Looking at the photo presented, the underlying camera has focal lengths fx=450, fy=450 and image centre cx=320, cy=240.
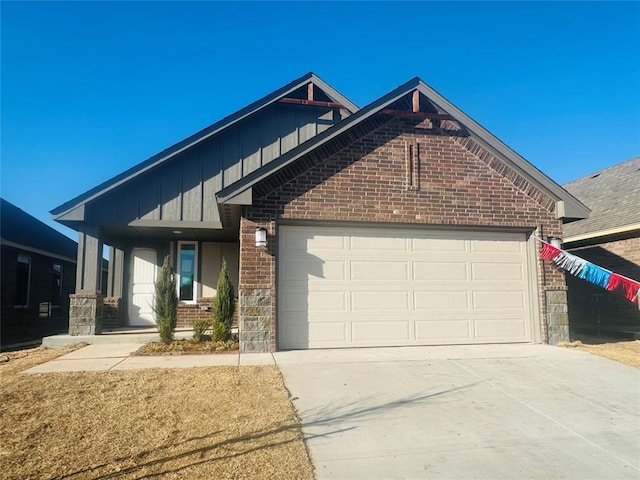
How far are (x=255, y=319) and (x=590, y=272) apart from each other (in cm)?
656

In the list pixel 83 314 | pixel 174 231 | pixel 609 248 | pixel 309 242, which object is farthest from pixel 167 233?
pixel 609 248

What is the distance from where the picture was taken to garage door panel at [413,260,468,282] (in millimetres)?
8992

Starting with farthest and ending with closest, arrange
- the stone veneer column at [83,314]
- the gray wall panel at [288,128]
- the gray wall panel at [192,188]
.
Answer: the gray wall panel at [288,128] < the gray wall panel at [192,188] < the stone veneer column at [83,314]

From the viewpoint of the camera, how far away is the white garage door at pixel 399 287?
8.50 m

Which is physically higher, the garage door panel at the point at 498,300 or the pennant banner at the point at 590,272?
the pennant banner at the point at 590,272

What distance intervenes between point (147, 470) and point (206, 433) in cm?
78

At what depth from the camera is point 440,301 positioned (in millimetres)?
8977

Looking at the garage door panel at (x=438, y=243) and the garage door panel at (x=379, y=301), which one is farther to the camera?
the garage door panel at (x=438, y=243)

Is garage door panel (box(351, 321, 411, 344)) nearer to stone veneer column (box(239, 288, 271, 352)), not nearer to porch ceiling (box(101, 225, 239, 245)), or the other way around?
stone veneer column (box(239, 288, 271, 352))

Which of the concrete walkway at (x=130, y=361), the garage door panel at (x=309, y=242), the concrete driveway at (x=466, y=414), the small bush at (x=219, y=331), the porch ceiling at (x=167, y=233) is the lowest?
the concrete driveway at (x=466, y=414)

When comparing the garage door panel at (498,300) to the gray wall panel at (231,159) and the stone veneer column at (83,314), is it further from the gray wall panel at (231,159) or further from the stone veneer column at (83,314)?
the stone veneer column at (83,314)


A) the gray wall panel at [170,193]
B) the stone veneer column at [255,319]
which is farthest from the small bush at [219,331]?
the gray wall panel at [170,193]

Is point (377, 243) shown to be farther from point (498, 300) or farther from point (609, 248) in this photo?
point (609, 248)

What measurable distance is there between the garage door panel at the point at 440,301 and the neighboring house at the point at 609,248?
5868mm
